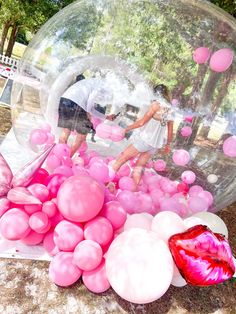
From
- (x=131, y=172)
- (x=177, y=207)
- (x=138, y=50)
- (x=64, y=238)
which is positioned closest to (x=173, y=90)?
(x=138, y=50)

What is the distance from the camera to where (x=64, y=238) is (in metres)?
2.96

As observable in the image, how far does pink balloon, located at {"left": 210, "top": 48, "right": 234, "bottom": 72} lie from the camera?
4.04m

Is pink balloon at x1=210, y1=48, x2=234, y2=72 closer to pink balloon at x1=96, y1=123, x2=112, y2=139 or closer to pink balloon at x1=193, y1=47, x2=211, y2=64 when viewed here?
pink balloon at x1=193, y1=47, x2=211, y2=64

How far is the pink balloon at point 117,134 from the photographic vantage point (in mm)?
4012

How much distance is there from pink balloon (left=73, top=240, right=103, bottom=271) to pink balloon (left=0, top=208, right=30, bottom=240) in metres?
0.50

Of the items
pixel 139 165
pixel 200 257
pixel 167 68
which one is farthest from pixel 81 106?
pixel 200 257

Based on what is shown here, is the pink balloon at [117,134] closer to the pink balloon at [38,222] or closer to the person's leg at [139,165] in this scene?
the person's leg at [139,165]

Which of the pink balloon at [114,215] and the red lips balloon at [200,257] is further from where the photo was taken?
the pink balloon at [114,215]

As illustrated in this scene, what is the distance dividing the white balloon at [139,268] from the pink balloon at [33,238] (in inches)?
29.7

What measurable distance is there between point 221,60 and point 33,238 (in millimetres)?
2855

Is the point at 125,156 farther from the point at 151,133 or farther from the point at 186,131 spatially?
the point at 186,131

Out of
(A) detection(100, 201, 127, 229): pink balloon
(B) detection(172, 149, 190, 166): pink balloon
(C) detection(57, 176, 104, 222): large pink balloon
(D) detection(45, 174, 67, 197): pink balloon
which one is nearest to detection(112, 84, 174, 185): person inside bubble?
(B) detection(172, 149, 190, 166): pink balloon

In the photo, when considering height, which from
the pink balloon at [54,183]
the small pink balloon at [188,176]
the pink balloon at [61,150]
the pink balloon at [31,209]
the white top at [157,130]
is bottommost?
the pink balloon at [31,209]

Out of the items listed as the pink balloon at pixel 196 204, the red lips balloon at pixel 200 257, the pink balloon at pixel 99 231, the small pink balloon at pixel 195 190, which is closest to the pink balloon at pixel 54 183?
the pink balloon at pixel 99 231
